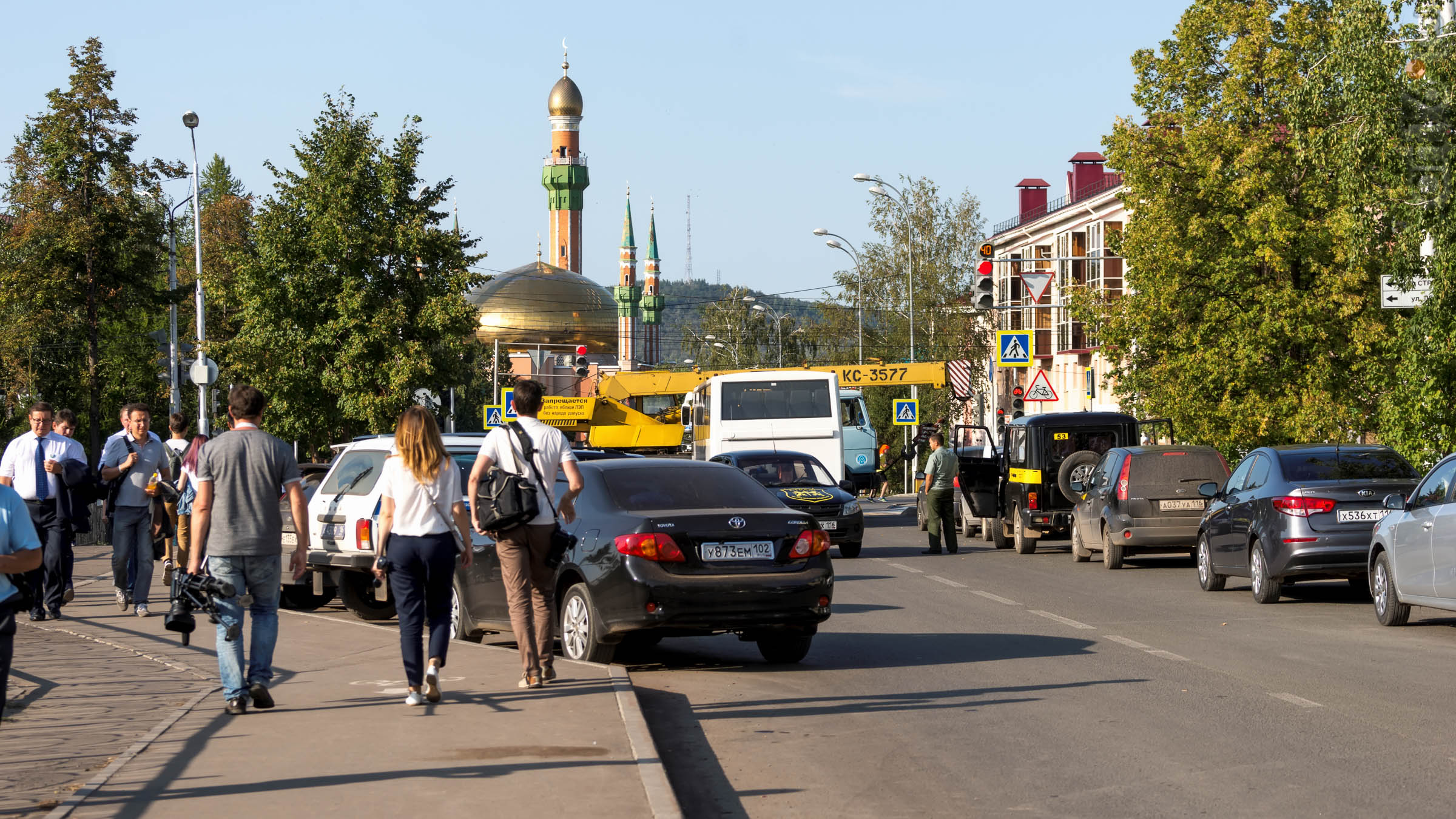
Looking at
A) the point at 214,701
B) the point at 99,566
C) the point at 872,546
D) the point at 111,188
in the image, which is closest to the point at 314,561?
the point at 214,701

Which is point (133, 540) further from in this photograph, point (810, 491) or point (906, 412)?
point (906, 412)

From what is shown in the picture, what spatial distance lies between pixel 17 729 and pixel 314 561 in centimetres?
593

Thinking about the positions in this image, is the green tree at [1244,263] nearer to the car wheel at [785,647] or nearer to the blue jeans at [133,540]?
the car wheel at [785,647]

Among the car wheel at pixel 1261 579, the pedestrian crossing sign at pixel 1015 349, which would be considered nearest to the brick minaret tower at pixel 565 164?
the pedestrian crossing sign at pixel 1015 349

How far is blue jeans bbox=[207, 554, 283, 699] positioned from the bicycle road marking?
24.9ft

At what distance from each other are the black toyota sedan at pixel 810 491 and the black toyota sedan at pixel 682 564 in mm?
12278

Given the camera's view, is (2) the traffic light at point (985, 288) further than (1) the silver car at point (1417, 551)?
Yes

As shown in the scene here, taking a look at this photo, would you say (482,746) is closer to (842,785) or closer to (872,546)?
(842,785)

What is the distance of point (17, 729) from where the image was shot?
8.57 metres

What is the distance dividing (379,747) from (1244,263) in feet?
88.7

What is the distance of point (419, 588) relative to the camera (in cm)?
934

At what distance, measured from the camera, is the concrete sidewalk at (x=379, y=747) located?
21.7 feet

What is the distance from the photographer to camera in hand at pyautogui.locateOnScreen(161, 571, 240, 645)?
28.8 ft

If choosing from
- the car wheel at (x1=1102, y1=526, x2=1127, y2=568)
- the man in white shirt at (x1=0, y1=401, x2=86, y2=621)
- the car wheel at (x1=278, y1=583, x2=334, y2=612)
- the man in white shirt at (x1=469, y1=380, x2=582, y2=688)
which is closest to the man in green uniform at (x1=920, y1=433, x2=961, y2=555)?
the car wheel at (x1=1102, y1=526, x2=1127, y2=568)
